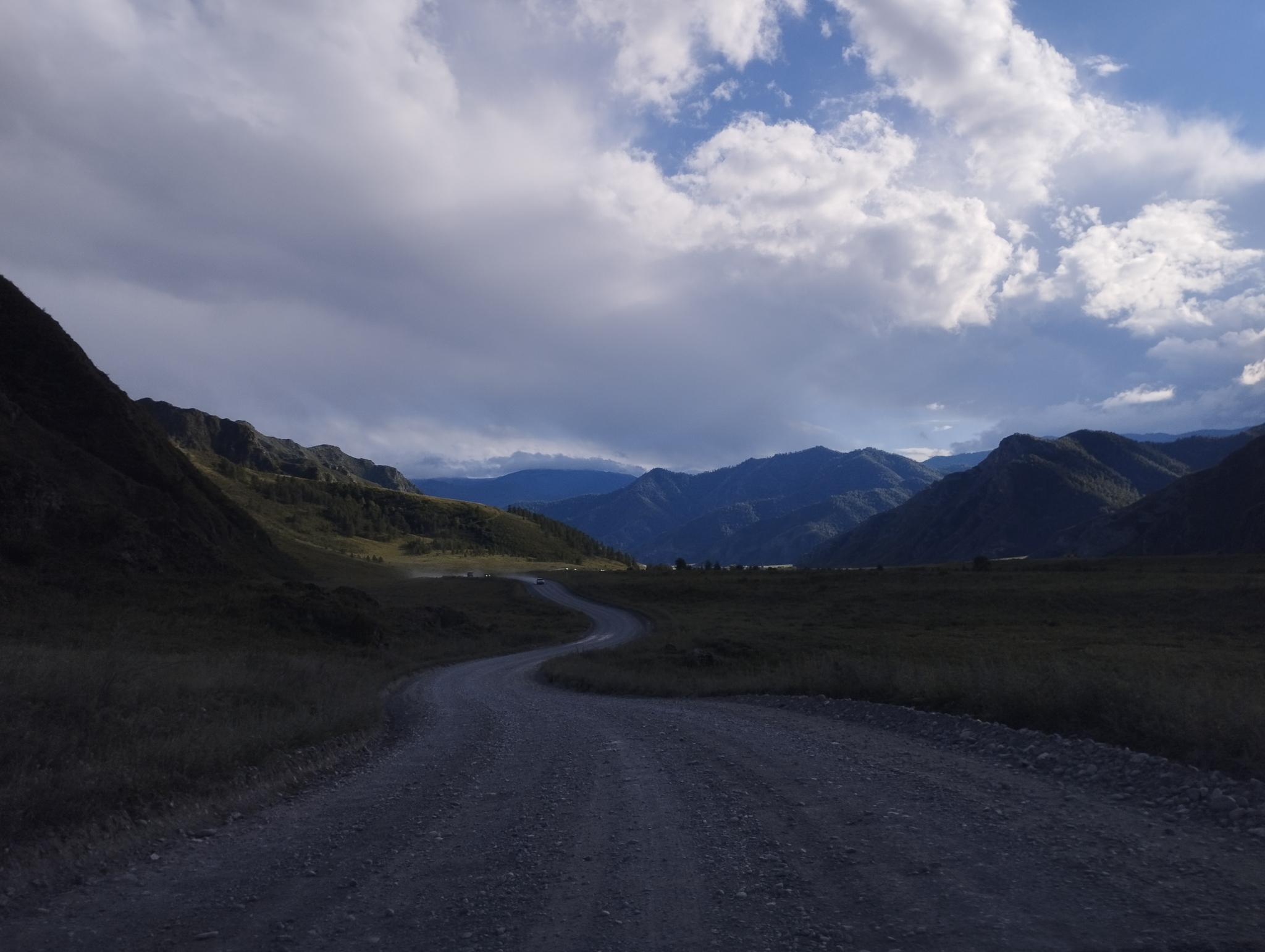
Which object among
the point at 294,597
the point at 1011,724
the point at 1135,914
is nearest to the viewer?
the point at 1135,914

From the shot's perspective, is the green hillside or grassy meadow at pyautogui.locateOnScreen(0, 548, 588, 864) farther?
the green hillside

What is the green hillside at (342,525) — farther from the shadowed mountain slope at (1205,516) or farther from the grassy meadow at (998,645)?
the shadowed mountain slope at (1205,516)

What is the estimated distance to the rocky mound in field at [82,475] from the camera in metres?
31.6

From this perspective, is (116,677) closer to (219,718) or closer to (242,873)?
(219,718)

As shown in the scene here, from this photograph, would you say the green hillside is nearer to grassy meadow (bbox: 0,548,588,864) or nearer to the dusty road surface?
grassy meadow (bbox: 0,548,588,864)

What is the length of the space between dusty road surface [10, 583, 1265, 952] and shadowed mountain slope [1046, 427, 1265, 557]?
157198 millimetres

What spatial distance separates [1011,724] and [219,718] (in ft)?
41.9

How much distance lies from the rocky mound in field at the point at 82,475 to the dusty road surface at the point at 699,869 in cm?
2907

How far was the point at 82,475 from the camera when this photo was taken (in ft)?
122

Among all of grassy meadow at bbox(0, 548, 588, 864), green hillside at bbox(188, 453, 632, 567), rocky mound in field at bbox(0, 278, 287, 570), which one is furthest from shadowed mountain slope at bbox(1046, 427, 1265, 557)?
rocky mound in field at bbox(0, 278, 287, 570)

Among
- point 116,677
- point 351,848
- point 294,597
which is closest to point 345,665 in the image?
point 294,597

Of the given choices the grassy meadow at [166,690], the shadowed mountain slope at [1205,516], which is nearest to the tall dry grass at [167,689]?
the grassy meadow at [166,690]

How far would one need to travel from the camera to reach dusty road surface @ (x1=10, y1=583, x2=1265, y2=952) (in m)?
5.05

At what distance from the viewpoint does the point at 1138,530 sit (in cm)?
17038
